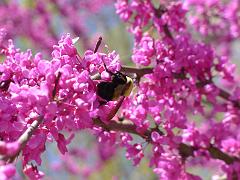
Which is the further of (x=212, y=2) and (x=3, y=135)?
(x=212, y=2)

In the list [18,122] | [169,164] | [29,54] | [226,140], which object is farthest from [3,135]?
[226,140]

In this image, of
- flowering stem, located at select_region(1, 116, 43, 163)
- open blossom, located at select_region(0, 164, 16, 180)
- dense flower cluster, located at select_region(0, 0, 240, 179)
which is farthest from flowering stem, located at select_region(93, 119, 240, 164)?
open blossom, located at select_region(0, 164, 16, 180)

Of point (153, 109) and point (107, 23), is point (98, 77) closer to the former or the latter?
point (153, 109)

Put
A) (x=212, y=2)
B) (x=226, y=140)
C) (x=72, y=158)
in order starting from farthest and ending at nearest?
(x=72, y=158)
(x=212, y=2)
(x=226, y=140)

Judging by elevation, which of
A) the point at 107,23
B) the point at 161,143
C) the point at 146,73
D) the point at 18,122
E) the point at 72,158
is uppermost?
the point at 18,122

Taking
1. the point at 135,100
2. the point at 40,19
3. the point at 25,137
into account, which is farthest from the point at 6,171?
the point at 40,19

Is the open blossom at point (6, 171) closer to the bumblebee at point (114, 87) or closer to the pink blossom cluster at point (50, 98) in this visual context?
the pink blossom cluster at point (50, 98)

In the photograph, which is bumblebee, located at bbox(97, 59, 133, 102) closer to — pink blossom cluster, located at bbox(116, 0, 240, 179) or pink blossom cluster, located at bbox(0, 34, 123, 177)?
pink blossom cluster, located at bbox(0, 34, 123, 177)
